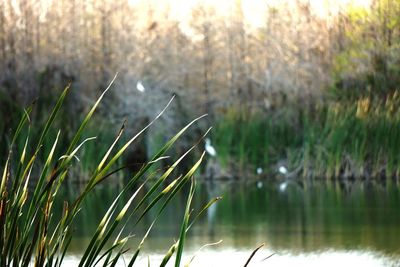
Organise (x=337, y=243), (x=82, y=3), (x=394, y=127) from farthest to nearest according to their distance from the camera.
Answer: (x=82, y=3), (x=394, y=127), (x=337, y=243)

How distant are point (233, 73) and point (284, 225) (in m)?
8.03

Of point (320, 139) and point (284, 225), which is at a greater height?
point (320, 139)

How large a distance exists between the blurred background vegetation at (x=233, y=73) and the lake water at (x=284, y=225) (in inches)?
28.7

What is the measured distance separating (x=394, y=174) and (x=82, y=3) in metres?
5.95

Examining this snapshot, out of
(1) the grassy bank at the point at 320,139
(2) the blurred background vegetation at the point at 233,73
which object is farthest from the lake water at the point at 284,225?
(2) the blurred background vegetation at the point at 233,73

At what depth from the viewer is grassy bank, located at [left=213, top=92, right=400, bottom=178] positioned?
1493cm

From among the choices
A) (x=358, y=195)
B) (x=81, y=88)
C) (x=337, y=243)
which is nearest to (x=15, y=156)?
(x=81, y=88)

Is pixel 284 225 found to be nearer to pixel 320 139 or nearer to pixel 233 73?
pixel 320 139

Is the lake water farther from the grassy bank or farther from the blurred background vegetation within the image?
the blurred background vegetation

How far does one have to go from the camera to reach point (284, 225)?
34.6 ft

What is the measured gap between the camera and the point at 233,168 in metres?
15.7

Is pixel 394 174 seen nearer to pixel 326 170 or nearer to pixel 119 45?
pixel 326 170

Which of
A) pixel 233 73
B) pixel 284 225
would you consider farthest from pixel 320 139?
pixel 284 225

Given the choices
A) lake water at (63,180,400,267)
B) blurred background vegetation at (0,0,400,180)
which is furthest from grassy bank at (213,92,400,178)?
lake water at (63,180,400,267)
